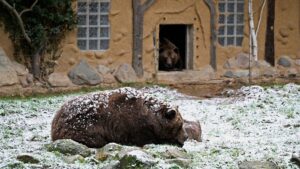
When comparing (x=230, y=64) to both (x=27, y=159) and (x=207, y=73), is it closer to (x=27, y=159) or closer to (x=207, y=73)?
(x=207, y=73)

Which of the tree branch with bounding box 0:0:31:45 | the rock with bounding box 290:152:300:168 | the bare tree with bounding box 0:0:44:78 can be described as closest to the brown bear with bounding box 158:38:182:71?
the bare tree with bounding box 0:0:44:78

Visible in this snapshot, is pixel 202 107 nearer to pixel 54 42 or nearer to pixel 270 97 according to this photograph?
pixel 270 97

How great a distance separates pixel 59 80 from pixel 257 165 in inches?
293

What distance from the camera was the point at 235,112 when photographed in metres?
10.7

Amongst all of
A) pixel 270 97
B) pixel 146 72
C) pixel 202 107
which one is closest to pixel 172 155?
pixel 202 107

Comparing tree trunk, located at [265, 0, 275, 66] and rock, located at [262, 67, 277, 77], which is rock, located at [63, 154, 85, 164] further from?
tree trunk, located at [265, 0, 275, 66]

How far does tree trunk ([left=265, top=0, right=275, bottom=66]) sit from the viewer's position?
15.3 metres

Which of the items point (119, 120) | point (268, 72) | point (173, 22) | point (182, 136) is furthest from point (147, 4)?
point (119, 120)

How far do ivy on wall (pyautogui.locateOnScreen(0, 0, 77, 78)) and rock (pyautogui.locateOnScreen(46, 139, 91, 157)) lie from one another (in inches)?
241

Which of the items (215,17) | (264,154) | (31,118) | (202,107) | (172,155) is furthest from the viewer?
(215,17)

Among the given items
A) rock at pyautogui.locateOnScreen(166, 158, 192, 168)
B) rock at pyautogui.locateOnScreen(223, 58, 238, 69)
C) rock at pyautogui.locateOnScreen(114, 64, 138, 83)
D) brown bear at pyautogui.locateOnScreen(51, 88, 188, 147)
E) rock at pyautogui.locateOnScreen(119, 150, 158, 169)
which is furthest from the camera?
rock at pyautogui.locateOnScreen(223, 58, 238, 69)

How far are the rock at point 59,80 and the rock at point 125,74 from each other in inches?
38.3

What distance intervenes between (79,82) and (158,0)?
2.22 metres


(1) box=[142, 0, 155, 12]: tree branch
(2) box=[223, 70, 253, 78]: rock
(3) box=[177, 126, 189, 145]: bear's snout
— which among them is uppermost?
(1) box=[142, 0, 155, 12]: tree branch
